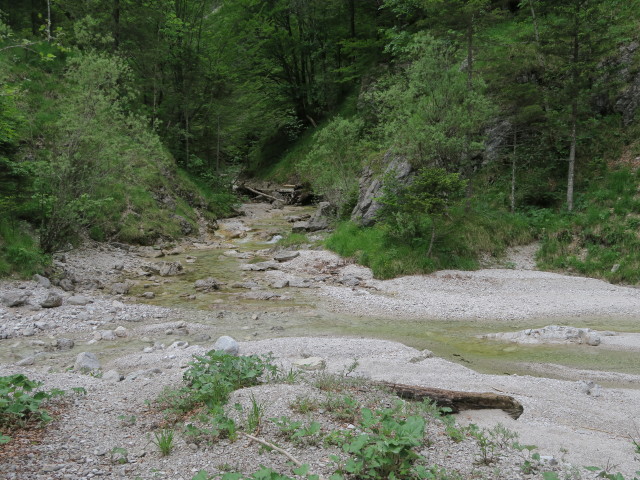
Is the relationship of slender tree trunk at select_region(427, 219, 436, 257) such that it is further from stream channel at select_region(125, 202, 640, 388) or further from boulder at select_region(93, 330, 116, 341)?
boulder at select_region(93, 330, 116, 341)

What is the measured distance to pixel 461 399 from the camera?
5941 millimetres

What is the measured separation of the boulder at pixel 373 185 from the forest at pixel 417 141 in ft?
Answer: 1.43

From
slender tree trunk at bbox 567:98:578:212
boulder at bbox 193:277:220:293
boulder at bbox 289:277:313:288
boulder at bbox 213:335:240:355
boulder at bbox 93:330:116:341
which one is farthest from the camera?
slender tree trunk at bbox 567:98:578:212

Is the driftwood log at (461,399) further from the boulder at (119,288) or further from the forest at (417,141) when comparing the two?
the boulder at (119,288)

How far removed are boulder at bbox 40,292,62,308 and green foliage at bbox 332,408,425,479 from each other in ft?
35.9

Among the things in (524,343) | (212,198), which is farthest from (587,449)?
(212,198)

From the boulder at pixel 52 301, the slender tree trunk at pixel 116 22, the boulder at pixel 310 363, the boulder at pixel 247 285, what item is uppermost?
the slender tree trunk at pixel 116 22

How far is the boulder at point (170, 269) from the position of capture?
669 inches

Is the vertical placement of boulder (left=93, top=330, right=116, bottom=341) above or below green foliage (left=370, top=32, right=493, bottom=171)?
below

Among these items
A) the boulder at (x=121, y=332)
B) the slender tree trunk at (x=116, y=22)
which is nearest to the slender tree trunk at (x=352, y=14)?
the slender tree trunk at (x=116, y=22)

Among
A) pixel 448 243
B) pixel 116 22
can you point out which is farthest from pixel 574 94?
pixel 116 22

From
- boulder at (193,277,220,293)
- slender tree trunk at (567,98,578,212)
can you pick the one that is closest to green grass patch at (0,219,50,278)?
boulder at (193,277,220,293)

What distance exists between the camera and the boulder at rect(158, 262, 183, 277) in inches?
669

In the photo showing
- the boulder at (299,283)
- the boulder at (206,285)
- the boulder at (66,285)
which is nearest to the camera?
the boulder at (66,285)
